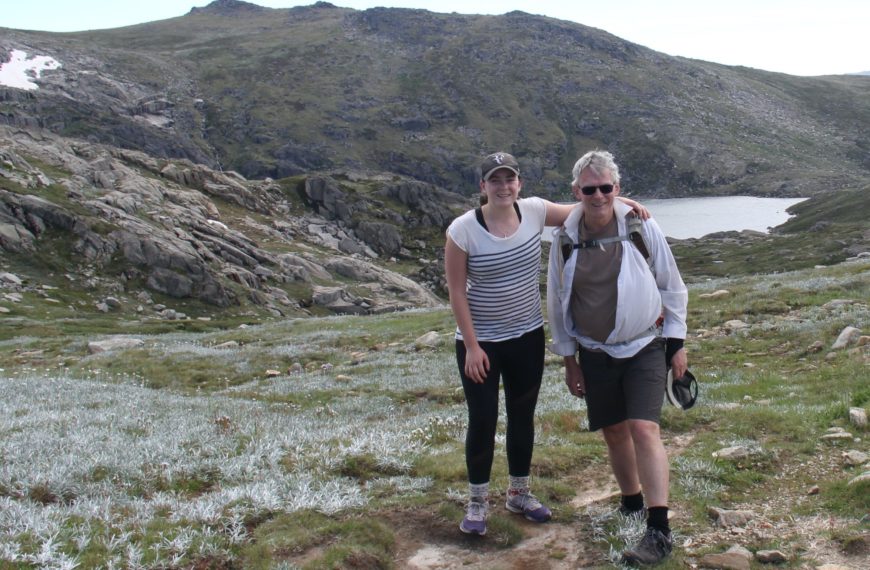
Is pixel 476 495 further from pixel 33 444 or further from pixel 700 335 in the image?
pixel 700 335

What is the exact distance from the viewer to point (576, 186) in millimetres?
6727

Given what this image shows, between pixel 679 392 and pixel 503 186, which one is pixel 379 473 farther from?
pixel 503 186

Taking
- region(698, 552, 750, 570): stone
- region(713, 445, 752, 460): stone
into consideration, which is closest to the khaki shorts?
region(698, 552, 750, 570): stone

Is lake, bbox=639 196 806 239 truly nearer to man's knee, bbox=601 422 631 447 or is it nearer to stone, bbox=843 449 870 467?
stone, bbox=843 449 870 467

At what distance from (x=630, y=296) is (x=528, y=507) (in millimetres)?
2709

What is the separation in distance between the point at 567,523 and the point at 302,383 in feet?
47.8

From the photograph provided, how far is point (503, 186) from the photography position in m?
6.73

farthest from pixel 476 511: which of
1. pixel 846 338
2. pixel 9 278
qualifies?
pixel 9 278

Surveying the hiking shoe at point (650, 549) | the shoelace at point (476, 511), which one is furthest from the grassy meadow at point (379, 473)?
the shoelace at point (476, 511)

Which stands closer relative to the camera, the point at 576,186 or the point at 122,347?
the point at 576,186

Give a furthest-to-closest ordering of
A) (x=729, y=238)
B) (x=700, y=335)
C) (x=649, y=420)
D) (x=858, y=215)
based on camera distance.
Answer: (x=729, y=238) → (x=858, y=215) → (x=700, y=335) → (x=649, y=420)

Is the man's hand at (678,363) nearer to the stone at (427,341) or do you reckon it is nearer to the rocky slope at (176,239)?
the stone at (427,341)

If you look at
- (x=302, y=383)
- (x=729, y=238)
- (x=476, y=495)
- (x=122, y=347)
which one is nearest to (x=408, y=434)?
(x=476, y=495)

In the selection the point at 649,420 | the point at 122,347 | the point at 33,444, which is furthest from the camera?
the point at 122,347
